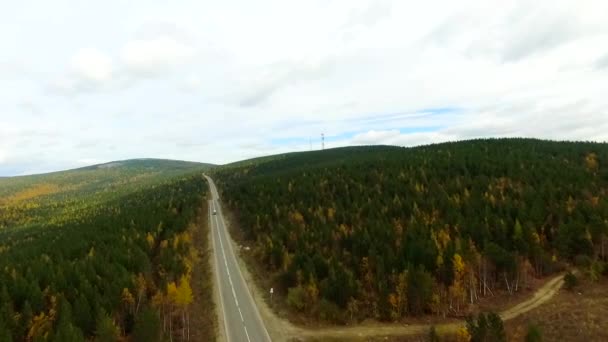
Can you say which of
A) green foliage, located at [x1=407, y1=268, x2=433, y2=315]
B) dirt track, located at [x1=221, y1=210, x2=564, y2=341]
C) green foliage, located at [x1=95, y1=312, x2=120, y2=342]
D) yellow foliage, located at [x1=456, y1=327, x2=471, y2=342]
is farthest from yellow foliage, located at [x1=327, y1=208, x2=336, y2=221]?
green foliage, located at [x1=95, y1=312, x2=120, y2=342]

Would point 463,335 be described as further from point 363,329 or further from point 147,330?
point 147,330

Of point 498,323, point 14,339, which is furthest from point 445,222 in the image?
point 14,339

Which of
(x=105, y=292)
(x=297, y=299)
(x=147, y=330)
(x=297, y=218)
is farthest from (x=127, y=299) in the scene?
(x=297, y=218)

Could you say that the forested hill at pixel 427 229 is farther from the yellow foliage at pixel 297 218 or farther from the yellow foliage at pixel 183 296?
the yellow foliage at pixel 183 296

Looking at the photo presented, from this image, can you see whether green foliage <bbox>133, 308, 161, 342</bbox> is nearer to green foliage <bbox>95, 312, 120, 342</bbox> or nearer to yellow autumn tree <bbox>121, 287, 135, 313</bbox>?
green foliage <bbox>95, 312, 120, 342</bbox>

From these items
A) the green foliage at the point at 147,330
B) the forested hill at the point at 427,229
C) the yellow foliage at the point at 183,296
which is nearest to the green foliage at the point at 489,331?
the forested hill at the point at 427,229

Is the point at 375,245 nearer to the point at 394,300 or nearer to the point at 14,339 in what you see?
the point at 394,300
